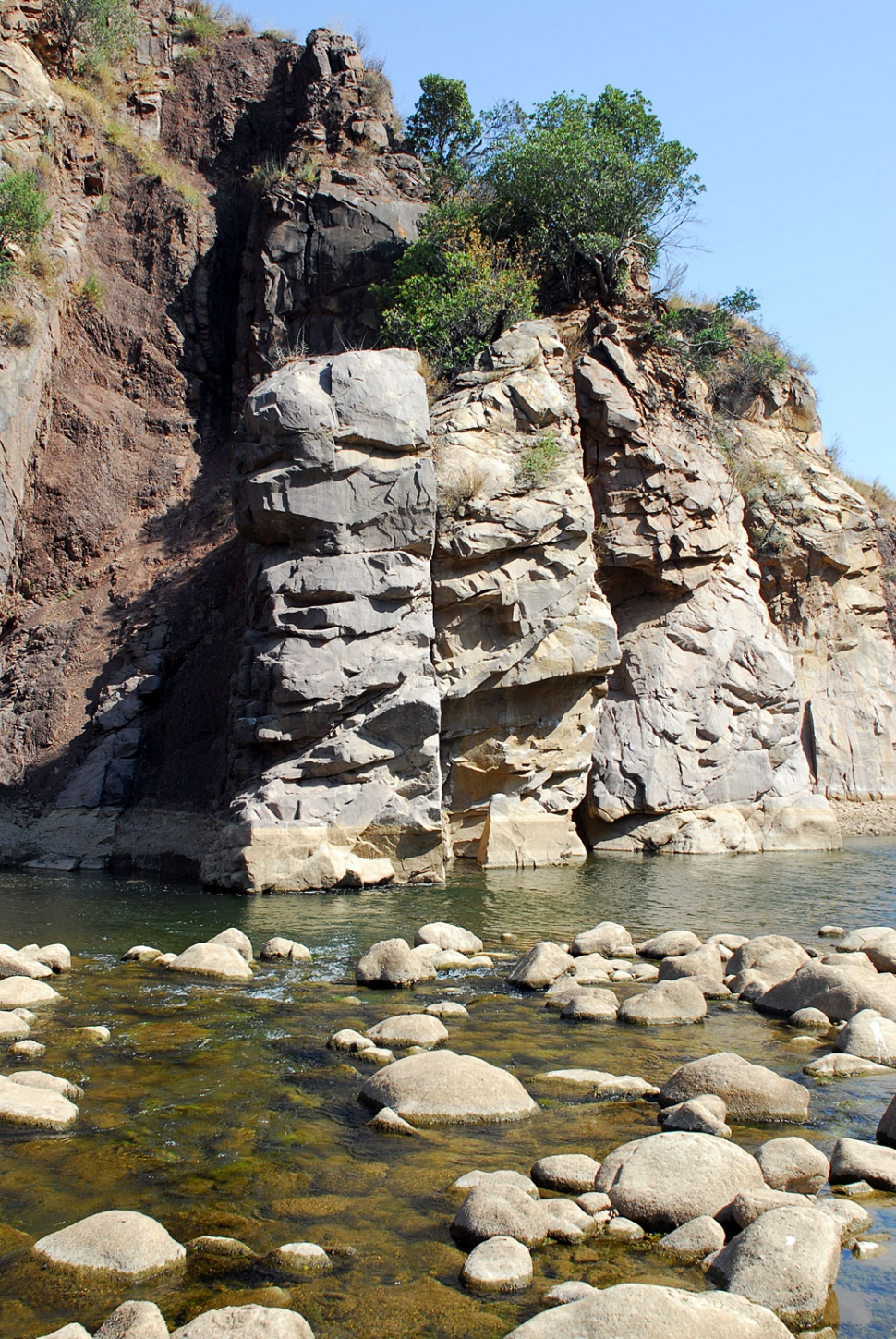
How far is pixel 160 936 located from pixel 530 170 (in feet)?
77.2

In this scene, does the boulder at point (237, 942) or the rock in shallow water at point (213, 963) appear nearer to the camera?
the rock in shallow water at point (213, 963)

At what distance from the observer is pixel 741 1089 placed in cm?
642

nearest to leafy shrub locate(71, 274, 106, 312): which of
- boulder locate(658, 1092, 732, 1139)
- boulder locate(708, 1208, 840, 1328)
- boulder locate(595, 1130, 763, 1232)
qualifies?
boulder locate(658, 1092, 732, 1139)

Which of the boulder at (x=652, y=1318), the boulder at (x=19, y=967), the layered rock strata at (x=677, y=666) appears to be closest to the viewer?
the boulder at (x=652, y=1318)

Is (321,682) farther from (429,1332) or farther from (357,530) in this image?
(429,1332)

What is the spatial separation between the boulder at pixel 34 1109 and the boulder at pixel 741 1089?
3738 mm

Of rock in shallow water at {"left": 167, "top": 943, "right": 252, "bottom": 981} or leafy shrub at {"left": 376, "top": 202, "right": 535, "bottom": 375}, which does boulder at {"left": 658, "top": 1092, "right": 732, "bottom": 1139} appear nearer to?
rock in shallow water at {"left": 167, "top": 943, "right": 252, "bottom": 981}

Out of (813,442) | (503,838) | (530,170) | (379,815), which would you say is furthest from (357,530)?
(813,442)

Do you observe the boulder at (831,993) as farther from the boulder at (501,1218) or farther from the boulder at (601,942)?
the boulder at (501,1218)

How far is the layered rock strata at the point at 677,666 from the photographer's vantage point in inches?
1020

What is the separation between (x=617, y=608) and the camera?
2802 cm

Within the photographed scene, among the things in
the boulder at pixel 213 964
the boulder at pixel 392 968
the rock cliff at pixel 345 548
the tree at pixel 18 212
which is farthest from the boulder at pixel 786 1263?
the tree at pixel 18 212

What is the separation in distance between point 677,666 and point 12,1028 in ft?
70.6

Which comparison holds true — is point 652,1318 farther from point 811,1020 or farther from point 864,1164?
point 811,1020
